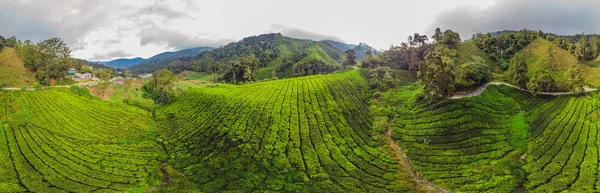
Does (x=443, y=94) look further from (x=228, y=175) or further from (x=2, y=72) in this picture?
(x=2, y=72)

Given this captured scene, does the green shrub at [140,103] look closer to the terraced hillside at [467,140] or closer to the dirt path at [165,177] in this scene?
the dirt path at [165,177]

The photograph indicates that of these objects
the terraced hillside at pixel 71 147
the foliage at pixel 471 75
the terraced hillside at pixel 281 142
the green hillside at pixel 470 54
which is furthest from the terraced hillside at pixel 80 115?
the green hillside at pixel 470 54

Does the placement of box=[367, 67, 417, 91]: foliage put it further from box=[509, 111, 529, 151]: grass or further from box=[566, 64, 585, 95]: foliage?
box=[566, 64, 585, 95]: foliage

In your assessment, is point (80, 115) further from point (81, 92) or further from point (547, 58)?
point (547, 58)

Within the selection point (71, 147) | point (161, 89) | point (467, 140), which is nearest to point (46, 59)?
point (161, 89)

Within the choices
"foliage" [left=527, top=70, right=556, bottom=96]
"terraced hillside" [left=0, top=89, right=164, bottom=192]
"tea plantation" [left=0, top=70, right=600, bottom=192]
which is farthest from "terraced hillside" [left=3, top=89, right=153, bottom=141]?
"foliage" [left=527, top=70, right=556, bottom=96]

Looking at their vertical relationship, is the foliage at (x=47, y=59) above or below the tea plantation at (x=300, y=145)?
above
